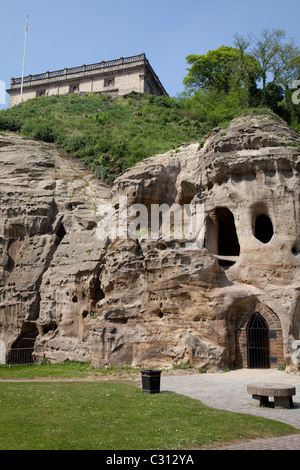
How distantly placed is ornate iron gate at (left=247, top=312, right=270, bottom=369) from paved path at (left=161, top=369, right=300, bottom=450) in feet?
2.75

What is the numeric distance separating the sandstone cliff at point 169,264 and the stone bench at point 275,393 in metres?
6.45

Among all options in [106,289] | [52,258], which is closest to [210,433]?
[106,289]

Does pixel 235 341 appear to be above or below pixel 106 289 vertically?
below

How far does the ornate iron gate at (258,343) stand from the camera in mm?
18656

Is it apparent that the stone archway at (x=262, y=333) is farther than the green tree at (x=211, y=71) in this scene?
No

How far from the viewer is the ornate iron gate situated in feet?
61.2

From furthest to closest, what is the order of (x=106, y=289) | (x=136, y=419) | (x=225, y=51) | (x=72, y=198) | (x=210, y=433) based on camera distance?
1. (x=225, y=51)
2. (x=72, y=198)
3. (x=106, y=289)
4. (x=136, y=419)
5. (x=210, y=433)

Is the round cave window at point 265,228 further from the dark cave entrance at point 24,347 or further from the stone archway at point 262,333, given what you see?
the dark cave entrance at point 24,347

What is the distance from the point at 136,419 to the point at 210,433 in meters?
1.86

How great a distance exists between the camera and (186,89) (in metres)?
58.1

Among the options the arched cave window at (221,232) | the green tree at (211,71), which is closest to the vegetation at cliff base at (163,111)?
the green tree at (211,71)

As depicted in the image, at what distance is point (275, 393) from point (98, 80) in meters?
55.8

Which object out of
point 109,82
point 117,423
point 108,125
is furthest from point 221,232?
point 109,82

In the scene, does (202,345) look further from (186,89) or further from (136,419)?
(186,89)
